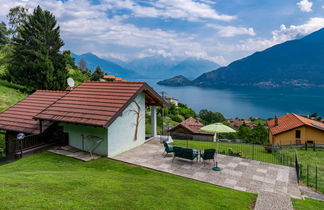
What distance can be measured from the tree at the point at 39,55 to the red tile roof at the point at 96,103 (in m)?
19.1

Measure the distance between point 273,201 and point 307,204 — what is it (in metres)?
1.13

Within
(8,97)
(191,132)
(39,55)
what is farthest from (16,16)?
(191,132)

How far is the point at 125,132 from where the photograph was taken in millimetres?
13469

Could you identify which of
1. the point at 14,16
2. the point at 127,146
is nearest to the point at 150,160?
the point at 127,146

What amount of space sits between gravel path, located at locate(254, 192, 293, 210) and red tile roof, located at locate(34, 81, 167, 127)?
24.3ft

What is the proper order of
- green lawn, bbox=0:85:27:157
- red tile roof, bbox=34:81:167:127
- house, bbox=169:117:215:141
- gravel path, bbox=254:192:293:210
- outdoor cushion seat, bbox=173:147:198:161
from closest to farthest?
gravel path, bbox=254:192:293:210, outdoor cushion seat, bbox=173:147:198:161, red tile roof, bbox=34:81:167:127, green lawn, bbox=0:85:27:157, house, bbox=169:117:215:141

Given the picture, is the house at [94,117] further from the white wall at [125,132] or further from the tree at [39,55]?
the tree at [39,55]

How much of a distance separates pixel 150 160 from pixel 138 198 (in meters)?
6.07

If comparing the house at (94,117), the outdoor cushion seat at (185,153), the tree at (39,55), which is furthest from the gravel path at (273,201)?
the tree at (39,55)

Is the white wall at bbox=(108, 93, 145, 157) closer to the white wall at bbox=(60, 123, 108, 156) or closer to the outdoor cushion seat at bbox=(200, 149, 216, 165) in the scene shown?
the white wall at bbox=(60, 123, 108, 156)

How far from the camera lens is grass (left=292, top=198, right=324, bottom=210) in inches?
283

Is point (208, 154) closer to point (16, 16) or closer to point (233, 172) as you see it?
point (233, 172)

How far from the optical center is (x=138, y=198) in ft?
19.1

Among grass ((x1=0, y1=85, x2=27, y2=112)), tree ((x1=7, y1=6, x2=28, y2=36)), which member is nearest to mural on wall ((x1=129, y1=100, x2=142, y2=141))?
grass ((x1=0, y1=85, x2=27, y2=112))
